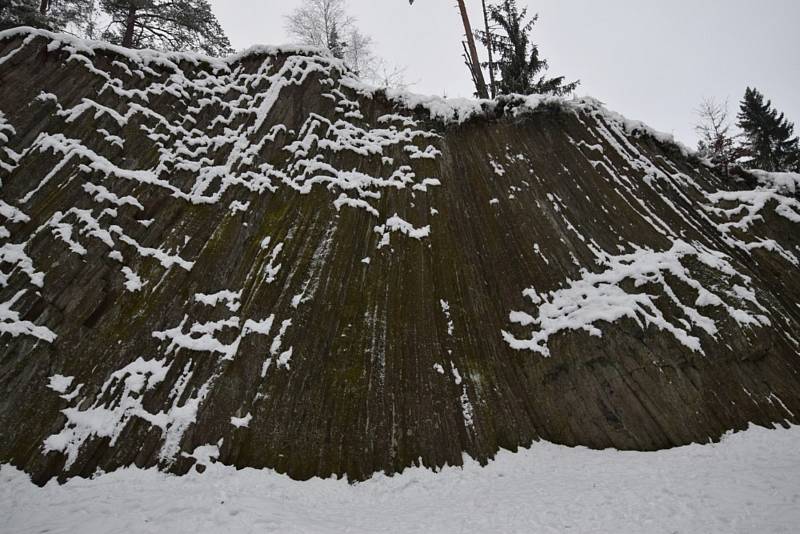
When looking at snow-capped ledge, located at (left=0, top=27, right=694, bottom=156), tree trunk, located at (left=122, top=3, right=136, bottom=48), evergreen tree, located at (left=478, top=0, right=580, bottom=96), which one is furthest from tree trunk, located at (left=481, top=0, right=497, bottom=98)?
tree trunk, located at (left=122, top=3, right=136, bottom=48)

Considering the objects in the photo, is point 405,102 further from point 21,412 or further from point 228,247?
point 21,412

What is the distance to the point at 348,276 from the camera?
6.71 m

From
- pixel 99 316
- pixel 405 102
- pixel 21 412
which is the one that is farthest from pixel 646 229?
pixel 21 412

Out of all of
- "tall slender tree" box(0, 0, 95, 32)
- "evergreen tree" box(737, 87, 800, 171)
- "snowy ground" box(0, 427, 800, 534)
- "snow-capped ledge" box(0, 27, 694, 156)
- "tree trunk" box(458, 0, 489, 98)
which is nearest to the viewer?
"snowy ground" box(0, 427, 800, 534)

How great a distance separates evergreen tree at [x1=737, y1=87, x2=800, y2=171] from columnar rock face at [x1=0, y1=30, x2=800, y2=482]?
15905 mm

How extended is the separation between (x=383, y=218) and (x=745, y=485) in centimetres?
646

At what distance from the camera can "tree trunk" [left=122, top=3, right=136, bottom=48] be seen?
12508mm

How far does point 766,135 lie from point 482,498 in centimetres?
2755

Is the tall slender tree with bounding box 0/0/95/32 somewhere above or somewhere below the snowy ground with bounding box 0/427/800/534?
above

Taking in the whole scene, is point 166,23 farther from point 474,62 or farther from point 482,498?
point 482,498

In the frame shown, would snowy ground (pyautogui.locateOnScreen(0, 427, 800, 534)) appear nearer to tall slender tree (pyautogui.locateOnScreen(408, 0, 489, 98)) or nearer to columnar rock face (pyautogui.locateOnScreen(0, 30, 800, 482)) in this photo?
columnar rock face (pyautogui.locateOnScreen(0, 30, 800, 482))

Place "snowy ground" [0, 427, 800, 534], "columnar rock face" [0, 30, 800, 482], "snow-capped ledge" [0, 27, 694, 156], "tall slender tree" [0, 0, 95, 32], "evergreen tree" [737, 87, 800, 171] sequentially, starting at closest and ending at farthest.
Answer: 1. "snowy ground" [0, 427, 800, 534]
2. "columnar rock face" [0, 30, 800, 482]
3. "snow-capped ledge" [0, 27, 694, 156]
4. "tall slender tree" [0, 0, 95, 32]
5. "evergreen tree" [737, 87, 800, 171]

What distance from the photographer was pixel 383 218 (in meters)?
7.52

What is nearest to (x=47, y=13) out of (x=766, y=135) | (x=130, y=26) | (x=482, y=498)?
(x=130, y=26)
